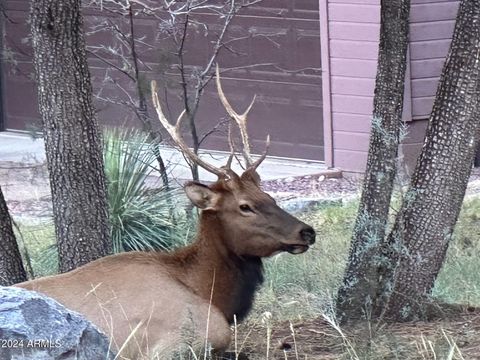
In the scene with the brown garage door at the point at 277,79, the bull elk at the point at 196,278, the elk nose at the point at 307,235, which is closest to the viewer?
the bull elk at the point at 196,278

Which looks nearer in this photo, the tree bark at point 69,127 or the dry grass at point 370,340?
the dry grass at point 370,340

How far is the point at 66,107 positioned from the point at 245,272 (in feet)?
4.37

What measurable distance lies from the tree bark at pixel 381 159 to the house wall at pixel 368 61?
17.8 feet

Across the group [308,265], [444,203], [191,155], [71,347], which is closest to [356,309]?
[444,203]

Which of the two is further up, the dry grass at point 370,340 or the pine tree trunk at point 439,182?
the pine tree trunk at point 439,182

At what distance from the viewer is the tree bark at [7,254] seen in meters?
6.66

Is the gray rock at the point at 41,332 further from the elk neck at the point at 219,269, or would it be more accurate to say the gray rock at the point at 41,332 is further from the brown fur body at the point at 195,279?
the elk neck at the point at 219,269


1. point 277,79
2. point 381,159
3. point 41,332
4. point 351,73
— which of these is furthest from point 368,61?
point 41,332

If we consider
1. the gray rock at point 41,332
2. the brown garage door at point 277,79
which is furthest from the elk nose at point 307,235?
the brown garage door at point 277,79

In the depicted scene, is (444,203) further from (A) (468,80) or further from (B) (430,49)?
(B) (430,49)

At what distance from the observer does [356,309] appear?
21.4 feet

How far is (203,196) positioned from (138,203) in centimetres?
304

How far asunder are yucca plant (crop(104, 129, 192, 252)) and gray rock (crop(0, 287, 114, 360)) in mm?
3856

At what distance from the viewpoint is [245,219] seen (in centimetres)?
602
